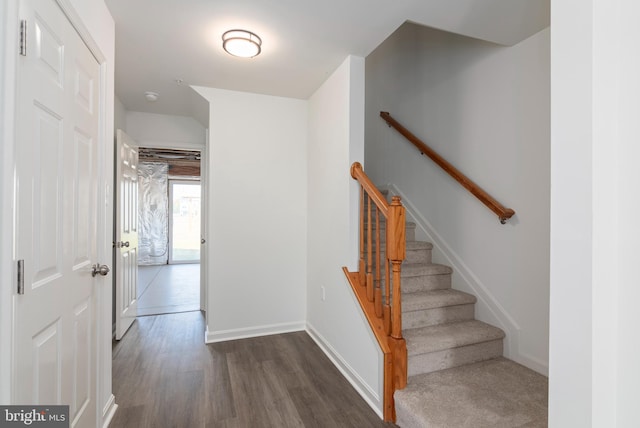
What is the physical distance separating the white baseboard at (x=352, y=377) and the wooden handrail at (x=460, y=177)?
1.55 metres

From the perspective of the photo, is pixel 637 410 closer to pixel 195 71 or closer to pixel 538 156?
pixel 538 156

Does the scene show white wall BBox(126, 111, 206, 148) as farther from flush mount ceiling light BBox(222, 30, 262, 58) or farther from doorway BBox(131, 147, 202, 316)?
doorway BBox(131, 147, 202, 316)

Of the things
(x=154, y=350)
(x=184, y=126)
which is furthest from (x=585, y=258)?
(x=184, y=126)

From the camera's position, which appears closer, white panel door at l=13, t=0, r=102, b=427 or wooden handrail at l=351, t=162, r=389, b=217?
white panel door at l=13, t=0, r=102, b=427

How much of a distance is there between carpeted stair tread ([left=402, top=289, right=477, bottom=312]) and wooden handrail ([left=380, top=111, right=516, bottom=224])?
695 millimetres

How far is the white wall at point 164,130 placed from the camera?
3721mm

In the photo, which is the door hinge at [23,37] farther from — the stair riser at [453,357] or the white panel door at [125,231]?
the stair riser at [453,357]

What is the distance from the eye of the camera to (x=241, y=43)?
2.14 metres

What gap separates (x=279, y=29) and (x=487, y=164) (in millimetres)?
1879

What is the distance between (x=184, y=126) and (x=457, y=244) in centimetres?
348

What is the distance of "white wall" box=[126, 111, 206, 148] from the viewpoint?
3721 millimetres

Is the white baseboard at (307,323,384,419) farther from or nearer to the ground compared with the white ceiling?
nearer to the ground

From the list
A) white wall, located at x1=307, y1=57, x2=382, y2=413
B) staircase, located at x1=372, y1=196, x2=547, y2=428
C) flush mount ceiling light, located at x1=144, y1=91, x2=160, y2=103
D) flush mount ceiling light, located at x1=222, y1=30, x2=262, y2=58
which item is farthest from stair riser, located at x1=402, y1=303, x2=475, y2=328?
flush mount ceiling light, located at x1=144, y1=91, x2=160, y2=103

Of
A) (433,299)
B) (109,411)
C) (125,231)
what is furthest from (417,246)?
(125,231)
